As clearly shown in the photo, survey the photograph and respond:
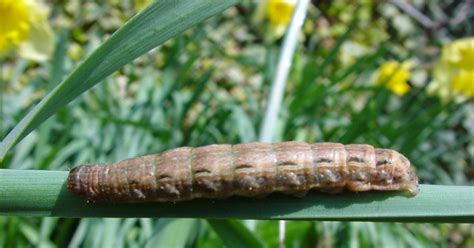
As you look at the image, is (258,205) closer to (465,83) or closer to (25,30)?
(25,30)

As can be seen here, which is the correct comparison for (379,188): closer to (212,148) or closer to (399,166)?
(399,166)

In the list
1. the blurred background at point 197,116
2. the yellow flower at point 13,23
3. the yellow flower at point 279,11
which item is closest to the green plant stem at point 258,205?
the blurred background at point 197,116

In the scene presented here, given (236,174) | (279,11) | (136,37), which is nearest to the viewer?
(136,37)

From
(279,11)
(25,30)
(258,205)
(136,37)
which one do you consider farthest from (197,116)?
(136,37)

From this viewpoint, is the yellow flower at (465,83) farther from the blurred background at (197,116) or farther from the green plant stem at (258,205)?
the green plant stem at (258,205)

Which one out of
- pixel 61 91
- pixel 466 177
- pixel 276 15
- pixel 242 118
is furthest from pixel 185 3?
pixel 466 177

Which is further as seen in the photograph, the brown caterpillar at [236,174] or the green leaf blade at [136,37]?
the brown caterpillar at [236,174]

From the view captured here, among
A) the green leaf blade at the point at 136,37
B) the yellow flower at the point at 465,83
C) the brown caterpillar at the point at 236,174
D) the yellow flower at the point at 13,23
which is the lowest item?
the brown caterpillar at the point at 236,174
